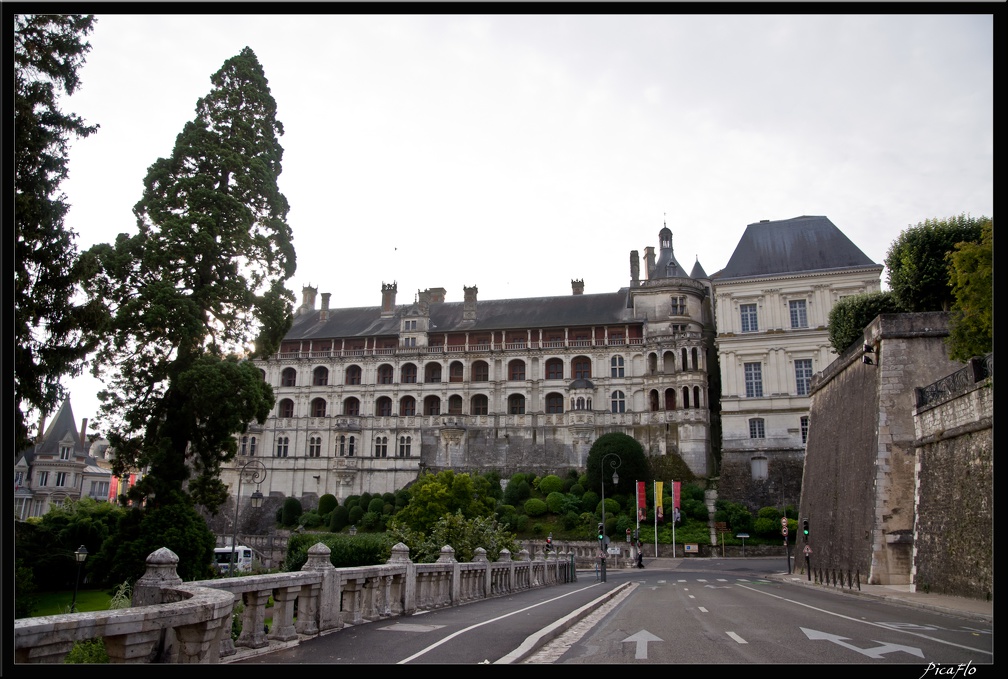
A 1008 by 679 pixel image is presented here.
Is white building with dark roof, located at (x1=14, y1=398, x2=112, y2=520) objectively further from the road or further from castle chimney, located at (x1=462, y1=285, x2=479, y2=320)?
the road

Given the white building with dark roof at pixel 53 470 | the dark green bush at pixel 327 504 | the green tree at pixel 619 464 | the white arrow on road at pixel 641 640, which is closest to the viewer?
the white arrow on road at pixel 641 640

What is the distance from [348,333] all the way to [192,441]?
180 feet

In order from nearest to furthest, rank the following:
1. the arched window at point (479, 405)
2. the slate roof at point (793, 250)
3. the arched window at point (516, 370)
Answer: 1. the slate roof at point (793, 250)
2. the arched window at point (516, 370)
3. the arched window at point (479, 405)

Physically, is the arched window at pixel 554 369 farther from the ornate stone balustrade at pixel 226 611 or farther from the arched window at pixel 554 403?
the ornate stone balustrade at pixel 226 611

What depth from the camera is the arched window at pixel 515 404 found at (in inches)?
2790

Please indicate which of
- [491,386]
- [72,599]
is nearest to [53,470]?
[491,386]

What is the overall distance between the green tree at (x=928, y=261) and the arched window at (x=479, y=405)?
152 feet

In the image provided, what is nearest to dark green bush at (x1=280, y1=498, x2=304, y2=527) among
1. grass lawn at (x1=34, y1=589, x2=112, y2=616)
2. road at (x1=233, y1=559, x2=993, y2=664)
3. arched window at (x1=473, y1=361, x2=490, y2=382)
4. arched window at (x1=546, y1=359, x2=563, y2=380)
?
arched window at (x1=473, y1=361, x2=490, y2=382)

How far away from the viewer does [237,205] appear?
2473 cm

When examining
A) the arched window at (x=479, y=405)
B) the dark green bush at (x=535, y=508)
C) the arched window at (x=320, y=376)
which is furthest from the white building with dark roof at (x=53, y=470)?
the dark green bush at (x=535, y=508)

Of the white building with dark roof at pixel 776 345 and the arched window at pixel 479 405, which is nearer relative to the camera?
the white building with dark roof at pixel 776 345

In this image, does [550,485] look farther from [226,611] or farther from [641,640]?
[226,611]

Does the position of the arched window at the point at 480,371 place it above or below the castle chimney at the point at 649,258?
below
